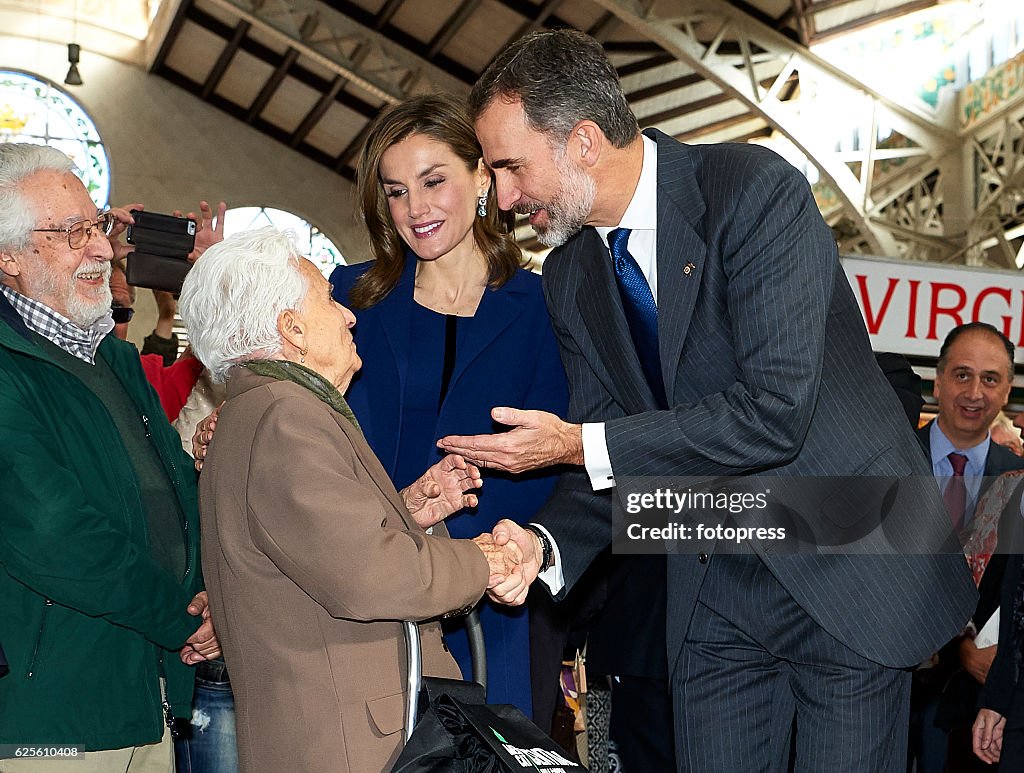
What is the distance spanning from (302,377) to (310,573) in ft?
1.16

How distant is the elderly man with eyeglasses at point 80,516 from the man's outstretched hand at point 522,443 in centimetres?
69

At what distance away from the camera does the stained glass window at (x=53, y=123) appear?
16047mm

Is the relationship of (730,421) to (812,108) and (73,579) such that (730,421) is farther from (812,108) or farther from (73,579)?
(812,108)

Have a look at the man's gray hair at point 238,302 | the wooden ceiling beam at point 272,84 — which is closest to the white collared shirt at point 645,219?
the man's gray hair at point 238,302

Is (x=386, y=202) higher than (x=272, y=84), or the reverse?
(x=272, y=84)

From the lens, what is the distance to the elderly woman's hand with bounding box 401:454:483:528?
235cm

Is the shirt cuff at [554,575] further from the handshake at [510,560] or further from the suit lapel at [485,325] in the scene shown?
the suit lapel at [485,325]

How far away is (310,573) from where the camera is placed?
1768 millimetres

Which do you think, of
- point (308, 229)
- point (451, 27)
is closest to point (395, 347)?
point (451, 27)

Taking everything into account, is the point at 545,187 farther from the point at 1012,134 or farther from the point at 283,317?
the point at 1012,134

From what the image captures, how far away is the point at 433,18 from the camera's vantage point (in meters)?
13.0

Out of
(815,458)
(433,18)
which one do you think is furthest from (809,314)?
(433,18)

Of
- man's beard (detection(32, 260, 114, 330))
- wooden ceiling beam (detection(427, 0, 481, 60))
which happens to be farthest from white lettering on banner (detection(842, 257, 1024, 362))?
wooden ceiling beam (detection(427, 0, 481, 60))

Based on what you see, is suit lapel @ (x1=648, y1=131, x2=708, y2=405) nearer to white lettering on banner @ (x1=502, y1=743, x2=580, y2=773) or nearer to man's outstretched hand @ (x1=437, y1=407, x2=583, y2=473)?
man's outstretched hand @ (x1=437, y1=407, x2=583, y2=473)
